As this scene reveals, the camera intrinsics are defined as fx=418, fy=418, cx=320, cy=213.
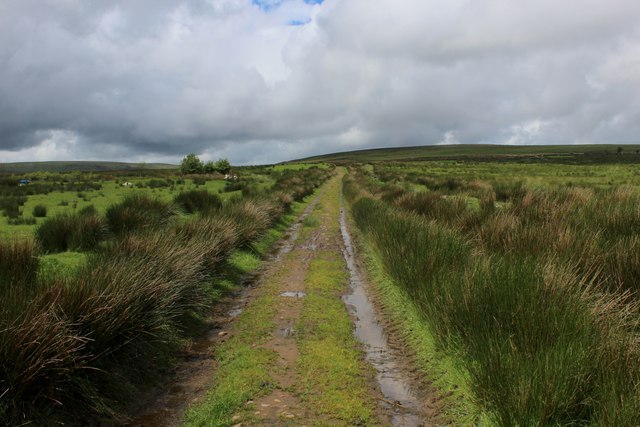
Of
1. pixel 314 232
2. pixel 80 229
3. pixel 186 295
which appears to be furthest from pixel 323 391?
pixel 314 232

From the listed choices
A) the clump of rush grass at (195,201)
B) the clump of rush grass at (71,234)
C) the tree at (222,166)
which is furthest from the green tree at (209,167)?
the clump of rush grass at (71,234)

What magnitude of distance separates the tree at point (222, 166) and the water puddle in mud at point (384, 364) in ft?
194

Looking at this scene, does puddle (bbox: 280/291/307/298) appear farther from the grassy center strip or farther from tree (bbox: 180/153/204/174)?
tree (bbox: 180/153/204/174)

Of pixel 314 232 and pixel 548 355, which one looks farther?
pixel 314 232

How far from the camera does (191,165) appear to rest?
2527 inches

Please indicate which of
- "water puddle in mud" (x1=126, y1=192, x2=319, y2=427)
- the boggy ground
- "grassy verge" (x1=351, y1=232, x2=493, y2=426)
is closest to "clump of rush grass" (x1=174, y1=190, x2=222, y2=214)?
the boggy ground

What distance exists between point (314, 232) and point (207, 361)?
11.1 metres

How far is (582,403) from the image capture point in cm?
306

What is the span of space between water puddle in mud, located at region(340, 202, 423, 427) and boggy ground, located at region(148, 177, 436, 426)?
0.08 metres

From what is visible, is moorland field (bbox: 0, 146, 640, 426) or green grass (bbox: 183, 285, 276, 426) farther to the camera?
green grass (bbox: 183, 285, 276, 426)

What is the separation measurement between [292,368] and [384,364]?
1.19 metres

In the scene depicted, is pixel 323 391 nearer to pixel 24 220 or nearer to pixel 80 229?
pixel 80 229

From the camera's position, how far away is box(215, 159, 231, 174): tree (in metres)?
65.6

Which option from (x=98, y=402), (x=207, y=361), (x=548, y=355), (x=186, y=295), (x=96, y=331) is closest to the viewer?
(x=548, y=355)
